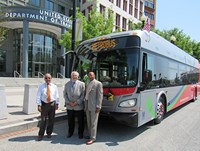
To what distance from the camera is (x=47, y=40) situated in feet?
114

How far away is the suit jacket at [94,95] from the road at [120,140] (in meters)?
0.98

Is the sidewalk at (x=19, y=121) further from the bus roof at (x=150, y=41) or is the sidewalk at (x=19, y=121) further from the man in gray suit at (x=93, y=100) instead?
the bus roof at (x=150, y=41)

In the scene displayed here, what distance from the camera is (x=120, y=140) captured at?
6.24 meters

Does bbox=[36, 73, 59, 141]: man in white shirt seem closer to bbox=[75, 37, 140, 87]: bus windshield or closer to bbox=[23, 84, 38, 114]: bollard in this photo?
bbox=[75, 37, 140, 87]: bus windshield

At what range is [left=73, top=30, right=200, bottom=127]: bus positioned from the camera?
629 centimetres

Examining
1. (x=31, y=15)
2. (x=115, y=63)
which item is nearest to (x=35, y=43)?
(x=31, y=15)

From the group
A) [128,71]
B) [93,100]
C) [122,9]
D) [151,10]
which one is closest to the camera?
[93,100]

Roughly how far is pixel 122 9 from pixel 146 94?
37859mm

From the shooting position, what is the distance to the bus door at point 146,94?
6.43 metres

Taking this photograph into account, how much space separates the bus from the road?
0.47 meters

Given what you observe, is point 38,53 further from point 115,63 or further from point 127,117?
point 127,117

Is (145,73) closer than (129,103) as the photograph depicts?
No

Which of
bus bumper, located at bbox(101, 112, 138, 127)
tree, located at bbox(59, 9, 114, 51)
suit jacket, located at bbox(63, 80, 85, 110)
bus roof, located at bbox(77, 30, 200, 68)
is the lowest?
bus bumper, located at bbox(101, 112, 138, 127)

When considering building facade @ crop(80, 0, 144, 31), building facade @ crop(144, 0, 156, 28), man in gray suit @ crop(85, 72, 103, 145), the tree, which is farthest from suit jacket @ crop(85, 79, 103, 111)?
building facade @ crop(144, 0, 156, 28)
